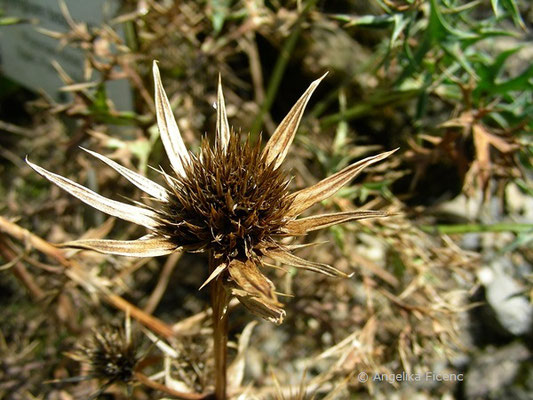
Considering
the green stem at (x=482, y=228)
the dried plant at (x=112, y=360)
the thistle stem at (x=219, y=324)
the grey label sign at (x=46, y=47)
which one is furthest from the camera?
the grey label sign at (x=46, y=47)

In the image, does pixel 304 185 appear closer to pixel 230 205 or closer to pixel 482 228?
pixel 482 228

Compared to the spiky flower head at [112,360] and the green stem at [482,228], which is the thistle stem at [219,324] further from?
the green stem at [482,228]

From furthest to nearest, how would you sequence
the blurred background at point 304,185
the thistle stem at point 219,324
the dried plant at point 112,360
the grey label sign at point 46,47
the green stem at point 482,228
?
the grey label sign at point 46,47 < the green stem at point 482,228 < the blurred background at point 304,185 < the dried plant at point 112,360 < the thistle stem at point 219,324

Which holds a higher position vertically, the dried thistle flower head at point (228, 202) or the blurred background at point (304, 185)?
the dried thistle flower head at point (228, 202)

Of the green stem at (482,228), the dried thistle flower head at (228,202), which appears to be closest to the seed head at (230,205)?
the dried thistle flower head at (228,202)

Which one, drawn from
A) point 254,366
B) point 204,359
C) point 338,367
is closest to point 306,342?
point 254,366

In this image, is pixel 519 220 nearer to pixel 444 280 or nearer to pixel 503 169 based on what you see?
pixel 444 280

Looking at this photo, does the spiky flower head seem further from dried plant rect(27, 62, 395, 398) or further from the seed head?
the seed head

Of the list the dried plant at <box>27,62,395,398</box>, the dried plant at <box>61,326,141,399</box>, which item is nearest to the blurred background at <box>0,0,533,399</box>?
the dried plant at <box>61,326,141,399</box>
